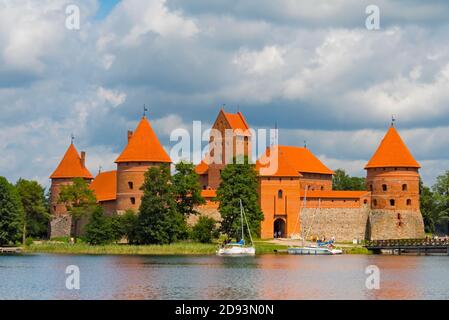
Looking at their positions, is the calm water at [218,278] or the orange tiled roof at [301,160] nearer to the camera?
the calm water at [218,278]

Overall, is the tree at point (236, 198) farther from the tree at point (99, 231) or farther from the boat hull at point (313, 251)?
the tree at point (99, 231)

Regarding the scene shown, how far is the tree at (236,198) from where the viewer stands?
167 ft

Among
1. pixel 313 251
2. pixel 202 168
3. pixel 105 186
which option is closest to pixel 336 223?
pixel 313 251

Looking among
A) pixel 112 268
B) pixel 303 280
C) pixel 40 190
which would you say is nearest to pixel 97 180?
pixel 40 190

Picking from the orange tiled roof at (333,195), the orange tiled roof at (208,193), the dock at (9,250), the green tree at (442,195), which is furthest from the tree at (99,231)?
the green tree at (442,195)

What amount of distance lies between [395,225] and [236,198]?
14.2m

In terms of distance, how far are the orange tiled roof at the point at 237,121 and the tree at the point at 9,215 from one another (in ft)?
47.8

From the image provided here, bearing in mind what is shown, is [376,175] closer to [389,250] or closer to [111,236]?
[389,250]

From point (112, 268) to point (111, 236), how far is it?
1482 centimetres

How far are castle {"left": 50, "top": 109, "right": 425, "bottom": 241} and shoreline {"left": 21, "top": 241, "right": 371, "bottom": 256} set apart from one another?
5.42m

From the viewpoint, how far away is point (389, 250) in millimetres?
55719

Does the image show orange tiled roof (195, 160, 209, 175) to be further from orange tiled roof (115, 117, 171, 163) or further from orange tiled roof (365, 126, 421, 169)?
Result: orange tiled roof (365, 126, 421, 169)
